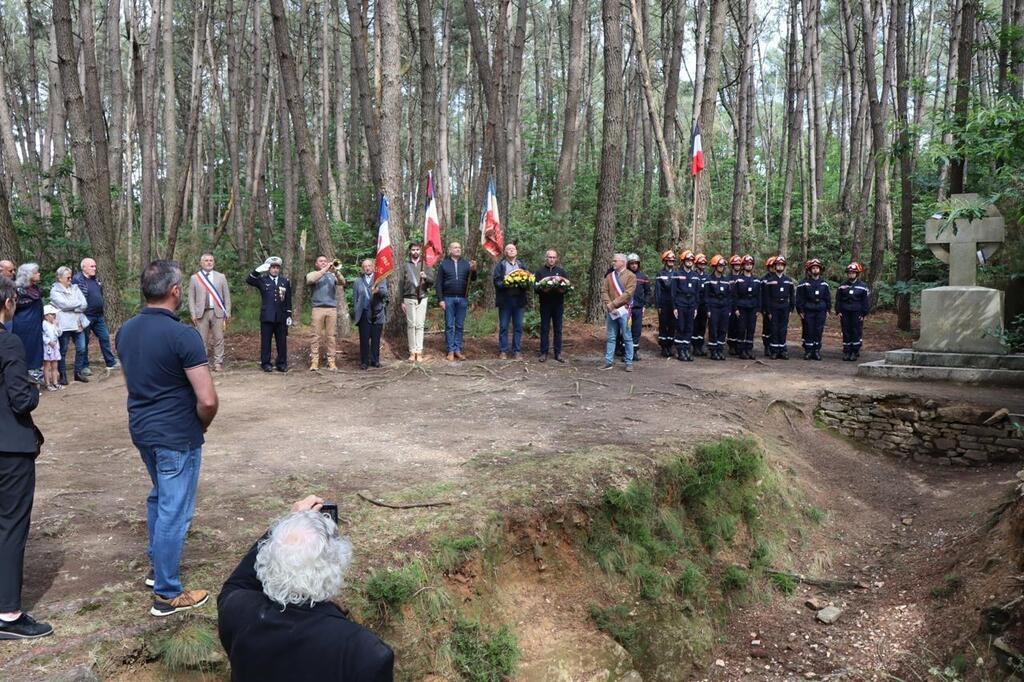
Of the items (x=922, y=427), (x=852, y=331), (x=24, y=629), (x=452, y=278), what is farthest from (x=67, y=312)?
(x=852, y=331)

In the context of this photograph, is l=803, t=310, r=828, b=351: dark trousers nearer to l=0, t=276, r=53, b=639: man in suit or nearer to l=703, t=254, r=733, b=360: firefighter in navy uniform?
l=703, t=254, r=733, b=360: firefighter in navy uniform

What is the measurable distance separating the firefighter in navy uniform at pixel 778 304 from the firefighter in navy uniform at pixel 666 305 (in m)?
1.70

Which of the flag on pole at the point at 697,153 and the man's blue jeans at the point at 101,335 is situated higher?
the flag on pole at the point at 697,153

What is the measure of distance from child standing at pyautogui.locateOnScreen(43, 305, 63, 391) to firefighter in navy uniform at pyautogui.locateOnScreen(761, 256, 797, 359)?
37.2 ft

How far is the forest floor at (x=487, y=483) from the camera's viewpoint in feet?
15.1

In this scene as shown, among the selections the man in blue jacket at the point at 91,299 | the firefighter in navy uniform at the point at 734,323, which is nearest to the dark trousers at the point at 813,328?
the firefighter in navy uniform at the point at 734,323

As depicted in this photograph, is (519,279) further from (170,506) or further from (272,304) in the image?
(170,506)

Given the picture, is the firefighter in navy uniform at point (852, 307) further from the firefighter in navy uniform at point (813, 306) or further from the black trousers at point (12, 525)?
the black trousers at point (12, 525)

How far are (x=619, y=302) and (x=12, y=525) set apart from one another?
28.6 ft

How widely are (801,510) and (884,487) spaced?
1.61 meters

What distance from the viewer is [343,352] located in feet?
42.1

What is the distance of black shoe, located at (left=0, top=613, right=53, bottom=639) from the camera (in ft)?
11.8

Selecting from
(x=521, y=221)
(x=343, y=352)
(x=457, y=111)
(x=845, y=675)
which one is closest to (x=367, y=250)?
(x=521, y=221)

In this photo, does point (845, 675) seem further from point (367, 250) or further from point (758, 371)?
point (367, 250)
